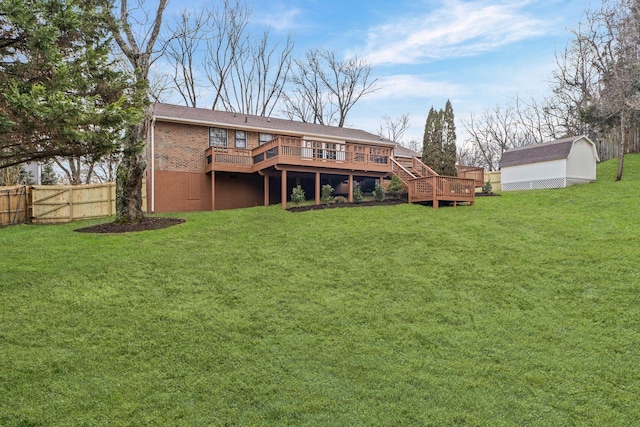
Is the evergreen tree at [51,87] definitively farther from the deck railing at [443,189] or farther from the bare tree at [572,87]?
the bare tree at [572,87]

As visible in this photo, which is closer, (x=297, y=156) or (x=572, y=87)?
(x=297, y=156)

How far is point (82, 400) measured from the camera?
4691 mm

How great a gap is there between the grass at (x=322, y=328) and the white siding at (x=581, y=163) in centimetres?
1005

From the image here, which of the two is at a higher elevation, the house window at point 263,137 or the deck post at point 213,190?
the house window at point 263,137

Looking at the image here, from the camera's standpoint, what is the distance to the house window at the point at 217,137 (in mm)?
19781

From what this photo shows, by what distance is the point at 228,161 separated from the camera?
749 inches

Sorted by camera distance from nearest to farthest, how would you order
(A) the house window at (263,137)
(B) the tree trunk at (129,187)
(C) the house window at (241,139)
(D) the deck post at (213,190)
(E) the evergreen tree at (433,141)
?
(B) the tree trunk at (129,187) → (D) the deck post at (213,190) → (E) the evergreen tree at (433,141) → (C) the house window at (241,139) → (A) the house window at (263,137)

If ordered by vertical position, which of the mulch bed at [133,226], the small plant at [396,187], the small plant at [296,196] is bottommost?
the mulch bed at [133,226]

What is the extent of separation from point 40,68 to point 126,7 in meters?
8.01

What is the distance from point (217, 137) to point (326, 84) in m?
21.4

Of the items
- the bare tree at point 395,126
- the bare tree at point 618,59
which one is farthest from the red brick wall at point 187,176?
the bare tree at point 395,126

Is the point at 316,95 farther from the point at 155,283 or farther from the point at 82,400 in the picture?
the point at 82,400

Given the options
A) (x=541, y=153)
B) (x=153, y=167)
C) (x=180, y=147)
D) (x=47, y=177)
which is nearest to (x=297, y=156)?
(x=180, y=147)

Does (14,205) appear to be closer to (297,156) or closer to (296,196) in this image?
(296,196)
